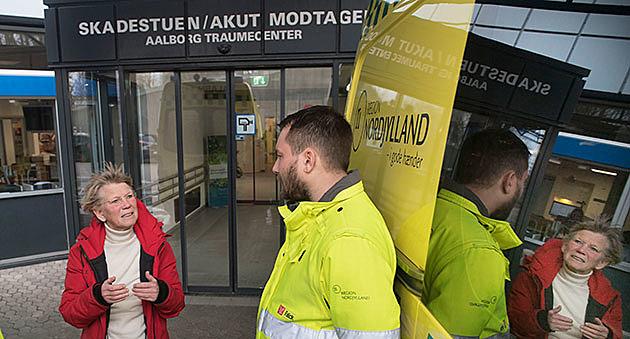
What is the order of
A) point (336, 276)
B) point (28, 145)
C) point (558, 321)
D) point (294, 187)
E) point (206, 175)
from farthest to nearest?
point (28, 145) < point (206, 175) < point (294, 187) < point (336, 276) < point (558, 321)

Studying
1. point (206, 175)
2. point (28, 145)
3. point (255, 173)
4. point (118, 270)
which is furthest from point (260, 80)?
point (28, 145)

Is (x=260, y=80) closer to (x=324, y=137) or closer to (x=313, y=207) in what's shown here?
(x=324, y=137)

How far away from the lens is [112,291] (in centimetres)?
205

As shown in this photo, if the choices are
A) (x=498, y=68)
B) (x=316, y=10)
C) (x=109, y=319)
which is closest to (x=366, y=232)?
(x=498, y=68)

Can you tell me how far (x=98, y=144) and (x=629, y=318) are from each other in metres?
5.76

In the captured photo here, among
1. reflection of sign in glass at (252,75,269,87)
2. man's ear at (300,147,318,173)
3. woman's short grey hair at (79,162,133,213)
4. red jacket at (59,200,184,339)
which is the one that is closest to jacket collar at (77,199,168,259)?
red jacket at (59,200,184,339)

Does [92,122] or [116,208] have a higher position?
[92,122]

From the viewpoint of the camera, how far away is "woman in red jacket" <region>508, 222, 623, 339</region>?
894 mm

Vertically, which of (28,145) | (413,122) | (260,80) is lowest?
(28,145)

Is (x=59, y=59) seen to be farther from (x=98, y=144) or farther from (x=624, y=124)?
(x=624, y=124)

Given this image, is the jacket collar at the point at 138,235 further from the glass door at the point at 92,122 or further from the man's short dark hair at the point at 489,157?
the glass door at the point at 92,122

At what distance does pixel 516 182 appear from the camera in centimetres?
97

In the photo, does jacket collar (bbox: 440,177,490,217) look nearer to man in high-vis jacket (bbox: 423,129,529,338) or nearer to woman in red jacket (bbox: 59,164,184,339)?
man in high-vis jacket (bbox: 423,129,529,338)

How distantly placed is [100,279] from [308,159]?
62.2 inches
